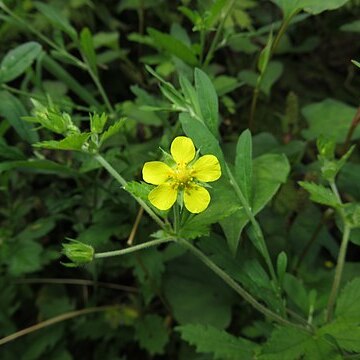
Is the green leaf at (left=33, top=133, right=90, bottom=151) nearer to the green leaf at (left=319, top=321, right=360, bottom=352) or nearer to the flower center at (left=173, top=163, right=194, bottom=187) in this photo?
the flower center at (left=173, top=163, right=194, bottom=187)

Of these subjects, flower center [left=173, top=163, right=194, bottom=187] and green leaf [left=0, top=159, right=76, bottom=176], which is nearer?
flower center [left=173, top=163, right=194, bottom=187]

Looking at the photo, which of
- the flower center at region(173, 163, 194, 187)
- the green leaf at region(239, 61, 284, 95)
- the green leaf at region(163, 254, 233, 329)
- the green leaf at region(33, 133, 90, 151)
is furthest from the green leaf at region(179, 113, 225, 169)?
the green leaf at region(239, 61, 284, 95)

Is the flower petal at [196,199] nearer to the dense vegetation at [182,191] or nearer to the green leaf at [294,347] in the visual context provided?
the dense vegetation at [182,191]

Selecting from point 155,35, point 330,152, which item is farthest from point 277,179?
point 155,35

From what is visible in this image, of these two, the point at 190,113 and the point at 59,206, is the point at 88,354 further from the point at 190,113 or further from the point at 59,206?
the point at 190,113

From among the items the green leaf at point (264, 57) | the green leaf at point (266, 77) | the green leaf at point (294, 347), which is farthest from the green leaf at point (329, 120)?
the green leaf at point (294, 347)
